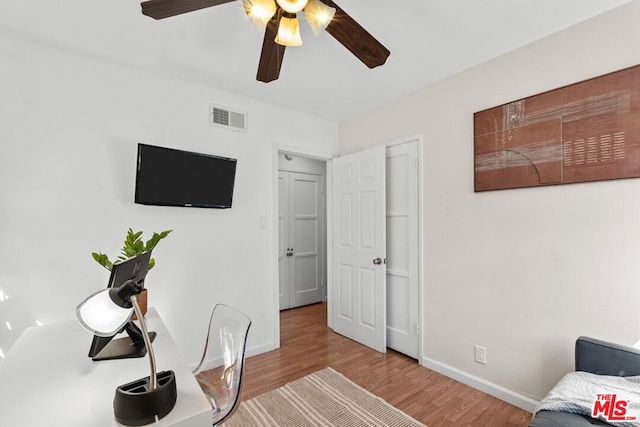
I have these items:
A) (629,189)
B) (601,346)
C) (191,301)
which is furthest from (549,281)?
(191,301)

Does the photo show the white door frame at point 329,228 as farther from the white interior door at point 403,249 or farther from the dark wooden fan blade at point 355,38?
the dark wooden fan blade at point 355,38

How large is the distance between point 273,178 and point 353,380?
1.99 meters

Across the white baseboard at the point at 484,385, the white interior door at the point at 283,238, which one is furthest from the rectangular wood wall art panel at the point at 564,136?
the white interior door at the point at 283,238

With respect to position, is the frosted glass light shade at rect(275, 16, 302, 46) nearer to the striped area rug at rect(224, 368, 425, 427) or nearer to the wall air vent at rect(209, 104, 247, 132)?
the wall air vent at rect(209, 104, 247, 132)

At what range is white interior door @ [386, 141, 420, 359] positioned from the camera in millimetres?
2811

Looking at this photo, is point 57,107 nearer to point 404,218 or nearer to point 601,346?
point 404,218

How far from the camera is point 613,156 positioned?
1.69 meters

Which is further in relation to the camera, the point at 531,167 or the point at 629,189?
the point at 531,167

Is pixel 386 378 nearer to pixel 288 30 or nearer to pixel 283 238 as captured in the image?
pixel 283 238

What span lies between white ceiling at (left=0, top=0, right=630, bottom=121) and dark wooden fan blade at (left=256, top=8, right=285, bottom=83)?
306 millimetres

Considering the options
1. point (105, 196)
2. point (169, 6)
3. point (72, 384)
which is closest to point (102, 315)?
point (72, 384)

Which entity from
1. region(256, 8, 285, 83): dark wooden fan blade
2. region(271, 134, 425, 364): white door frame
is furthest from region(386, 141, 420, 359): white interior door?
region(256, 8, 285, 83): dark wooden fan blade

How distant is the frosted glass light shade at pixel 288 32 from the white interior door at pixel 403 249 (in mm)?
1648

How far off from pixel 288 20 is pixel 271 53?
21 centimetres
